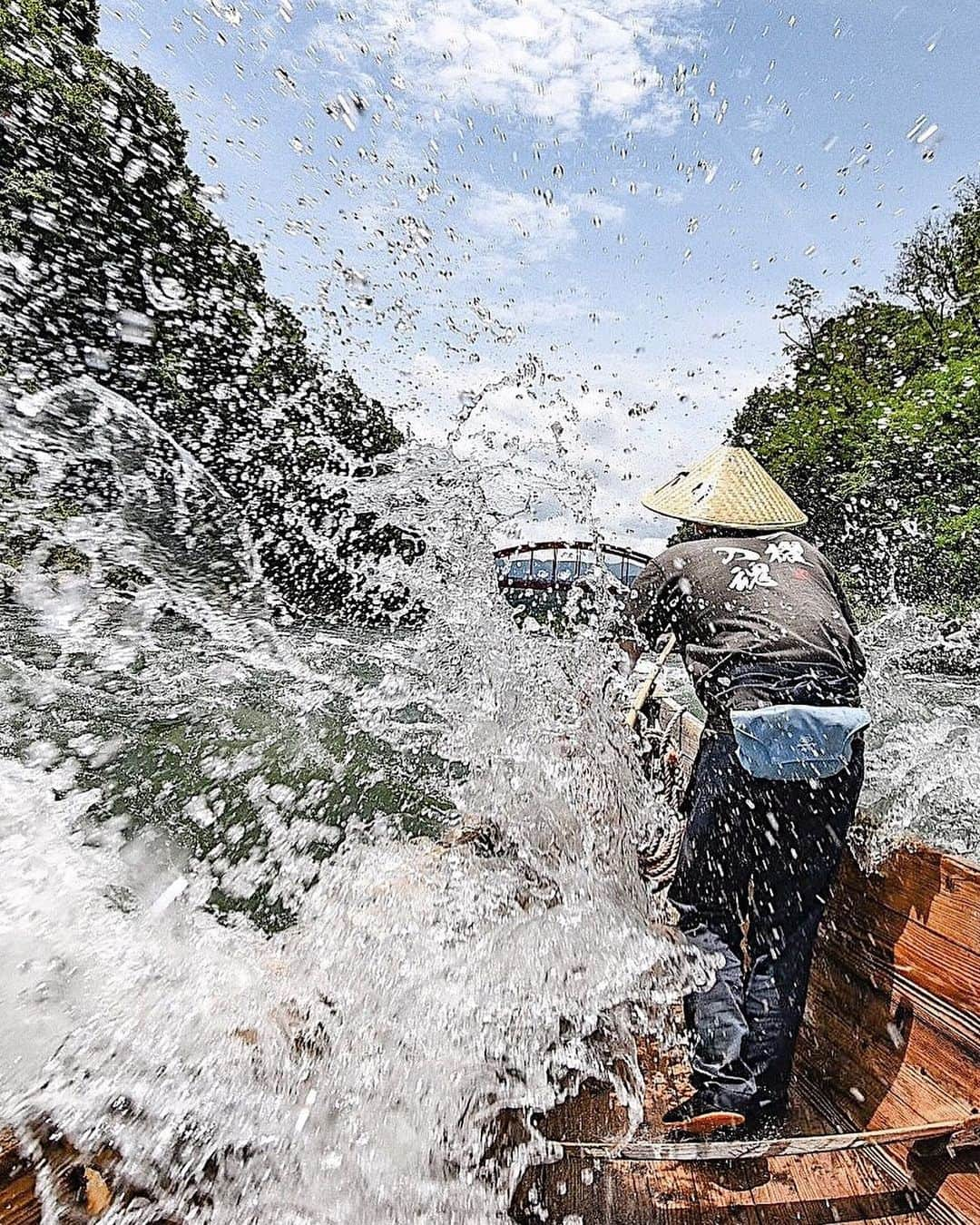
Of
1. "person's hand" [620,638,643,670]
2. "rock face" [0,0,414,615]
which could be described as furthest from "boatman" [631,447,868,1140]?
"rock face" [0,0,414,615]

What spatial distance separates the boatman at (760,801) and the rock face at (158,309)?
885 centimetres

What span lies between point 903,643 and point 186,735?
813cm

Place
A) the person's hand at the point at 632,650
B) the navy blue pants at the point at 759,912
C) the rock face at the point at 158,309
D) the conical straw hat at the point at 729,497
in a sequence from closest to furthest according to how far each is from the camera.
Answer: the navy blue pants at the point at 759,912 → the conical straw hat at the point at 729,497 → the person's hand at the point at 632,650 → the rock face at the point at 158,309

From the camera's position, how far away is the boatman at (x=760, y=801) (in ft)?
7.29

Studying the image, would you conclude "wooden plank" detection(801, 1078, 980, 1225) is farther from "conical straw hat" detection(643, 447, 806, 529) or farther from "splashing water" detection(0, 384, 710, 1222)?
"conical straw hat" detection(643, 447, 806, 529)

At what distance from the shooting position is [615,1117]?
2.16 metres

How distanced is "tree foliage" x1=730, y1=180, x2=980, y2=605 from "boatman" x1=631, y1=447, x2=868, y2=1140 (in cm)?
1842

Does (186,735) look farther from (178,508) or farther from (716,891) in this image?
(716,891)

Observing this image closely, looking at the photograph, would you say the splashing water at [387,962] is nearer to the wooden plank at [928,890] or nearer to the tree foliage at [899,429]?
the wooden plank at [928,890]

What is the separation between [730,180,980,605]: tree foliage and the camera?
19.3 m

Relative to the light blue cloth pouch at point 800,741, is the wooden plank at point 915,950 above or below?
below

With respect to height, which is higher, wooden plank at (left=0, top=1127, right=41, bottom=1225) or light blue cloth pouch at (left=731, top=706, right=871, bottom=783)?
light blue cloth pouch at (left=731, top=706, right=871, bottom=783)

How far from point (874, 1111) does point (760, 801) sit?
0.85 meters

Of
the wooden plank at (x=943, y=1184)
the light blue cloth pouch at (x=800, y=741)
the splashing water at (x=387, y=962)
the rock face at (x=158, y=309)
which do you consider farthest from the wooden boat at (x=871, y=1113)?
the rock face at (x=158, y=309)
